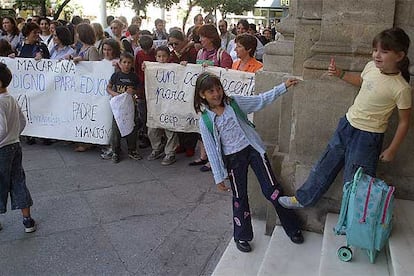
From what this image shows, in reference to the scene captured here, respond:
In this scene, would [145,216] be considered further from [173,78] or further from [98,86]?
[98,86]

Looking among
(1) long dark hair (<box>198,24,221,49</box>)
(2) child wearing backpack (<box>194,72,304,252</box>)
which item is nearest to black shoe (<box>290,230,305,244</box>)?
(2) child wearing backpack (<box>194,72,304,252</box>)

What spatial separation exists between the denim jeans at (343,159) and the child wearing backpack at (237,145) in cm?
26

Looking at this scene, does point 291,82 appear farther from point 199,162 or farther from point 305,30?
point 199,162

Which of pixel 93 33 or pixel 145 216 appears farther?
pixel 93 33

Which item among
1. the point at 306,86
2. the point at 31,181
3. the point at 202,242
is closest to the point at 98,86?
the point at 31,181

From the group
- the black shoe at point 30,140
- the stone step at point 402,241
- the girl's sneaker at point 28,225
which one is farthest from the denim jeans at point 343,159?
the black shoe at point 30,140

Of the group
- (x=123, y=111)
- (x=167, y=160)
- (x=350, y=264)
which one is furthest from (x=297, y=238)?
(x=123, y=111)

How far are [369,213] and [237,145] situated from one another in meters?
1.20

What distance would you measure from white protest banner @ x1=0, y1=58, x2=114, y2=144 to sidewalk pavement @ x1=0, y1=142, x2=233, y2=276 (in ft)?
1.93

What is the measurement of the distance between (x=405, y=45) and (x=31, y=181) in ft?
14.4

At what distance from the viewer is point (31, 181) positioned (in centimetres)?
553

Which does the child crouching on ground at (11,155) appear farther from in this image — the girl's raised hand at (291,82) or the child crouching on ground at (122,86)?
the girl's raised hand at (291,82)

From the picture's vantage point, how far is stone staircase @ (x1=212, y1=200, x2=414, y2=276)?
2.87m

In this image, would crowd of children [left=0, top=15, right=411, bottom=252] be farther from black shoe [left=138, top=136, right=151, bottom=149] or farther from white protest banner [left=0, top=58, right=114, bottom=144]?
black shoe [left=138, top=136, right=151, bottom=149]
